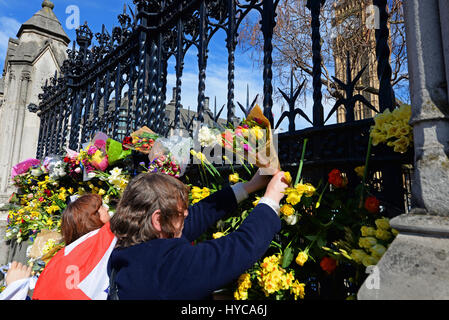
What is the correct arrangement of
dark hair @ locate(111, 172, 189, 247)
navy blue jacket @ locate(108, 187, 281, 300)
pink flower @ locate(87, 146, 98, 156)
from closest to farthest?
navy blue jacket @ locate(108, 187, 281, 300) < dark hair @ locate(111, 172, 189, 247) < pink flower @ locate(87, 146, 98, 156)

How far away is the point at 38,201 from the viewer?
5.04 metres

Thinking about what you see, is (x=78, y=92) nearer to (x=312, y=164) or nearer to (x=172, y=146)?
(x=172, y=146)

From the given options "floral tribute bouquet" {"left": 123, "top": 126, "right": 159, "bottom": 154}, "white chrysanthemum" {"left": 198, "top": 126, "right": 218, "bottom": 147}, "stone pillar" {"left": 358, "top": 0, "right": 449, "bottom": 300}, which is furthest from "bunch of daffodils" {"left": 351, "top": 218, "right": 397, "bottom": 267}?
"floral tribute bouquet" {"left": 123, "top": 126, "right": 159, "bottom": 154}

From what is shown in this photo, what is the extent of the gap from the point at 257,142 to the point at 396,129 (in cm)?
70

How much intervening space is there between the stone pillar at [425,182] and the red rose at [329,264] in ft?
1.41

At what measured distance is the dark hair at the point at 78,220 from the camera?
231 centimetres

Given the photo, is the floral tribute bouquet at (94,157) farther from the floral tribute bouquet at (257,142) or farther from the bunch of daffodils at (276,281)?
the bunch of daffodils at (276,281)

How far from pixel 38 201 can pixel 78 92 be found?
238cm

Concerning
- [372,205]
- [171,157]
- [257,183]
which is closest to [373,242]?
[372,205]

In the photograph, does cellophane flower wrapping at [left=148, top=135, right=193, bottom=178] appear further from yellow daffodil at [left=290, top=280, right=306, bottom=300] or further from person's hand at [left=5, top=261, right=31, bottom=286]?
yellow daffodil at [left=290, top=280, right=306, bottom=300]

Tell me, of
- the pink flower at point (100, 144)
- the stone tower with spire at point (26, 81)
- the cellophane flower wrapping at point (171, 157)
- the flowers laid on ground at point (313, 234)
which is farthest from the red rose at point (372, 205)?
the stone tower with spire at point (26, 81)

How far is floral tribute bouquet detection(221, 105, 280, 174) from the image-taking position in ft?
5.23

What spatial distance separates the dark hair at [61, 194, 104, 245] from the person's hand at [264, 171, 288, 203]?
1.62 m

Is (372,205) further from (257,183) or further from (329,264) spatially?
(257,183)
